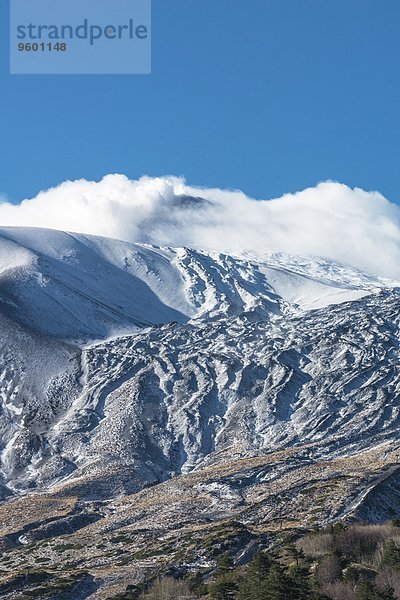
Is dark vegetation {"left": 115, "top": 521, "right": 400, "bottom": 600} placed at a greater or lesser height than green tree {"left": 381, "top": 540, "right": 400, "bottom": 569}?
lesser

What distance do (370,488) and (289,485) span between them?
25010 mm

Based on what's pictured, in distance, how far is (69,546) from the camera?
115 m

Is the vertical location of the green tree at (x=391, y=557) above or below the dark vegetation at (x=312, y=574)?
above

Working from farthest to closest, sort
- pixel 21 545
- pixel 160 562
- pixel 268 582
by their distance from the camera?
1. pixel 21 545
2. pixel 160 562
3. pixel 268 582

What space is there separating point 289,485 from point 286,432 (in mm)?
52787

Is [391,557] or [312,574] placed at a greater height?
[391,557]

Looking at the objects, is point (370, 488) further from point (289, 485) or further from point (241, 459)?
point (241, 459)

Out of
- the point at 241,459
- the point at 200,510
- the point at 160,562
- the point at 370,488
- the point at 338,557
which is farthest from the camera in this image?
the point at 241,459

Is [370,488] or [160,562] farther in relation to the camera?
[370,488]

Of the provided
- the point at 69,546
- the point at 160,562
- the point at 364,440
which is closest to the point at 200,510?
the point at 69,546

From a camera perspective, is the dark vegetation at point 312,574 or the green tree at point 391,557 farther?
the green tree at point 391,557

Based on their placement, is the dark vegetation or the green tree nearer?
the dark vegetation

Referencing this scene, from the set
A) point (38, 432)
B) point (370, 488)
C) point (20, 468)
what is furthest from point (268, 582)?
point (38, 432)

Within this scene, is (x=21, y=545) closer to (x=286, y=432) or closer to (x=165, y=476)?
(x=165, y=476)
